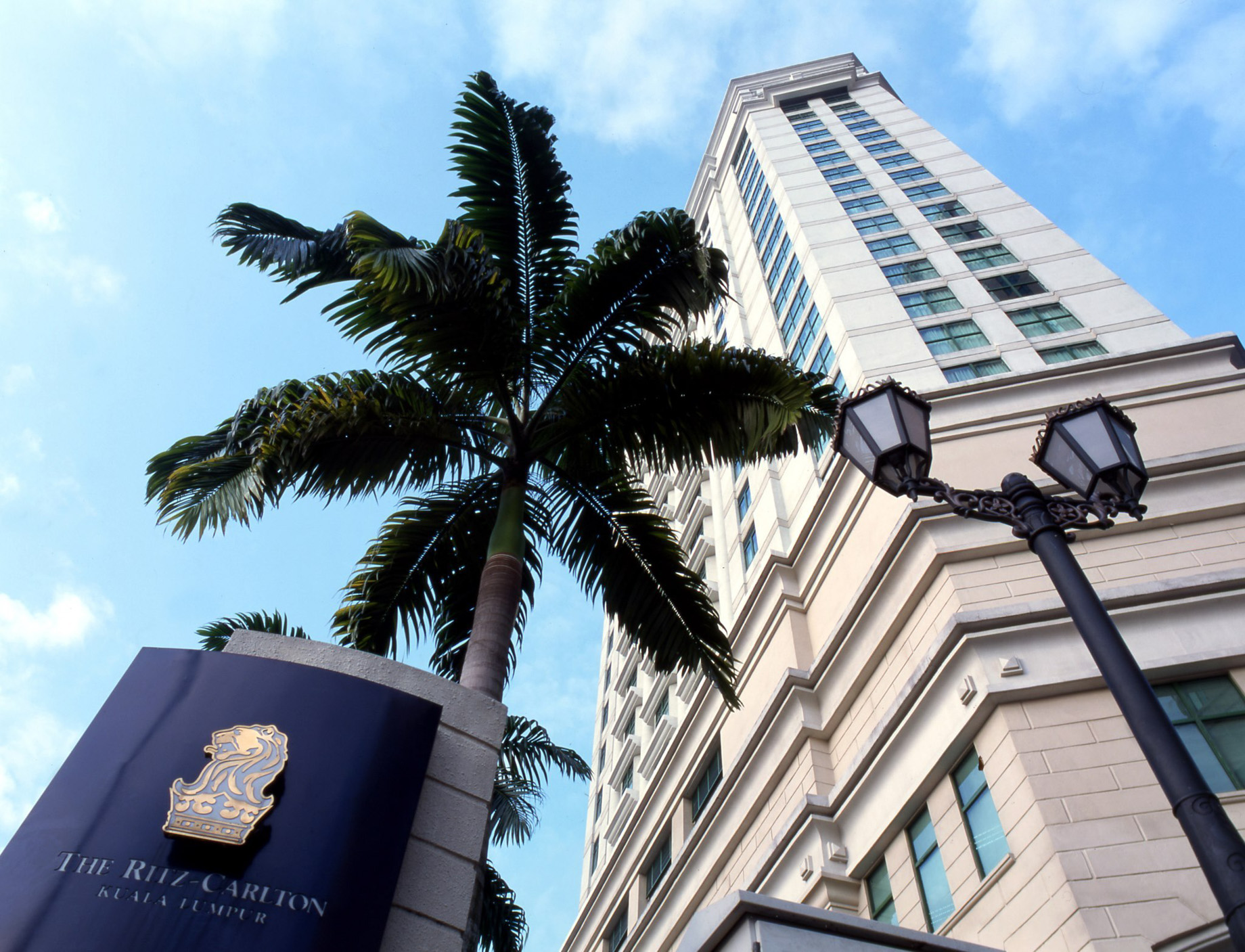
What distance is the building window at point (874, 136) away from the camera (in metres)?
38.6

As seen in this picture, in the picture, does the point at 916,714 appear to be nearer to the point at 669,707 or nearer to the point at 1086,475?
the point at 1086,475

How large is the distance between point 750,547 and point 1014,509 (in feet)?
66.3

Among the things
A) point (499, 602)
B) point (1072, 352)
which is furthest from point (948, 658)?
point (1072, 352)

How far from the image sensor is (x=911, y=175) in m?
33.2

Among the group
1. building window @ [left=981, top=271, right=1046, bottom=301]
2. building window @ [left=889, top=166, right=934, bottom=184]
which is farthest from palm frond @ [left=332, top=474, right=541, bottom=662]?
building window @ [left=889, top=166, right=934, bottom=184]

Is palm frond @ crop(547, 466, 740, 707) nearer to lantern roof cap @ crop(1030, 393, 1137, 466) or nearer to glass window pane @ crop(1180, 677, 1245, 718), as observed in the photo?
lantern roof cap @ crop(1030, 393, 1137, 466)

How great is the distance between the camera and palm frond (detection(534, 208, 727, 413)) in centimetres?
973

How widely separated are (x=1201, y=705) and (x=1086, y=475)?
289 inches

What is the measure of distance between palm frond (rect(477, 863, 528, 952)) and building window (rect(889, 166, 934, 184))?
27.3 metres

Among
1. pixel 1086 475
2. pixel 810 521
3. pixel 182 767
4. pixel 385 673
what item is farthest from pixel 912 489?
pixel 810 521

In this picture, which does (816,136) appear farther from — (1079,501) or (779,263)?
(1079,501)

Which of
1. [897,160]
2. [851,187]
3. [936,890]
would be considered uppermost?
[897,160]

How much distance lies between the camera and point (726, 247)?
41875 millimetres

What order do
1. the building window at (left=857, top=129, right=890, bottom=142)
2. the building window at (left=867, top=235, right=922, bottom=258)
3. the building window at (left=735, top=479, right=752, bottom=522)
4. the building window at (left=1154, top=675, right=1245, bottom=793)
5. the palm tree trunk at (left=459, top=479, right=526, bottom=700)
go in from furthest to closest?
1. the building window at (left=857, top=129, right=890, bottom=142)
2. the building window at (left=735, top=479, right=752, bottom=522)
3. the building window at (left=867, top=235, right=922, bottom=258)
4. the building window at (left=1154, top=675, right=1245, bottom=793)
5. the palm tree trunk at (left=459, top=479, right=526, bottom=700)
